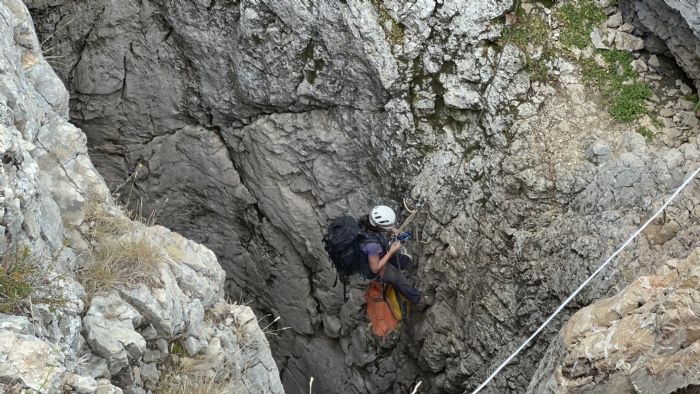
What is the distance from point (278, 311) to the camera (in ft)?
44.0

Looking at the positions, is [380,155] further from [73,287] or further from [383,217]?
[73,287]

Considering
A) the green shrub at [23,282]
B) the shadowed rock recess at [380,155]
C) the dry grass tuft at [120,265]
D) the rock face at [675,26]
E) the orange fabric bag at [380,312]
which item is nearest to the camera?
the green shrub at [23,282]

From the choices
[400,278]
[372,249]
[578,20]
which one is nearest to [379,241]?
[372,249]

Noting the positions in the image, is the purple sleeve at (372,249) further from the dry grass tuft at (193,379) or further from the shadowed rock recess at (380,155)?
the dry grass tuft at (193,379)

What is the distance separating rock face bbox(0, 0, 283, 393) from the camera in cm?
504

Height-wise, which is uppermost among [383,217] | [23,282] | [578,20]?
[578,20]

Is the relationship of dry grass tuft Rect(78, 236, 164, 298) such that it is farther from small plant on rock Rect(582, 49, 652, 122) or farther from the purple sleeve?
small plant on rock Rect(582, 49, 652, 122)

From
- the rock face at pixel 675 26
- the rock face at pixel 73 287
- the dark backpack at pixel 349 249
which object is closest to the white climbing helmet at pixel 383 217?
the dark backpack at pixel 349 249

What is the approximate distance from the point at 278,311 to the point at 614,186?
7.10 metres

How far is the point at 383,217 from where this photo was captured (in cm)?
914

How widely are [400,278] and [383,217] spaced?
4.84ft

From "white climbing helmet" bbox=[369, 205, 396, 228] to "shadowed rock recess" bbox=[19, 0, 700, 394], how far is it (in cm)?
123

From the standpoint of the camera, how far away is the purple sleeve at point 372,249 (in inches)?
357

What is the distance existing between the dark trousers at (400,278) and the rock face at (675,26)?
440cm
